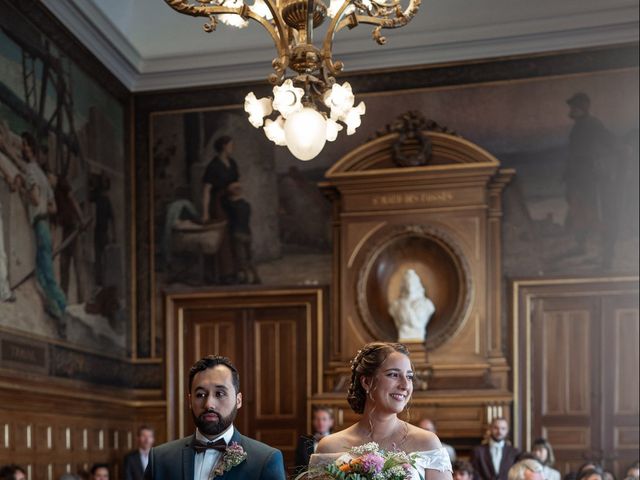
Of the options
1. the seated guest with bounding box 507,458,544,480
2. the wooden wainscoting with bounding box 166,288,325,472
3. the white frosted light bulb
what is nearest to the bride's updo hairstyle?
the white frosted light bulb

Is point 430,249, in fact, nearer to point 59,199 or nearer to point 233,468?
point 59,199

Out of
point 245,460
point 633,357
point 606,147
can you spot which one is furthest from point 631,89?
point 245,460

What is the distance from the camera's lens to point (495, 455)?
1299cm

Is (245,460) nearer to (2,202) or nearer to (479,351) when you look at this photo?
(2,202)

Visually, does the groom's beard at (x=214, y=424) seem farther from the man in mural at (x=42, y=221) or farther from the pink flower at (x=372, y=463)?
the man in mural at (x=42, y=221)

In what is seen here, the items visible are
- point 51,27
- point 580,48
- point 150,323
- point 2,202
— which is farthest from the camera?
point 150,323

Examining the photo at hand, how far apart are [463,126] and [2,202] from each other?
6233mm

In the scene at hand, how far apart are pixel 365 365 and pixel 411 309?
9.56 meters

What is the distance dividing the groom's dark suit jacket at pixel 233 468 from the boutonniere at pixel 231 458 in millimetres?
33

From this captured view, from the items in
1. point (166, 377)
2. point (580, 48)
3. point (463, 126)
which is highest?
point (580, 48)

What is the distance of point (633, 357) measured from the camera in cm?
A: 1385

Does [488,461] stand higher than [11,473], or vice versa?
[11,473]

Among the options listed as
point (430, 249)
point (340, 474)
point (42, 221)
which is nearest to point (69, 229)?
point (42, 221)

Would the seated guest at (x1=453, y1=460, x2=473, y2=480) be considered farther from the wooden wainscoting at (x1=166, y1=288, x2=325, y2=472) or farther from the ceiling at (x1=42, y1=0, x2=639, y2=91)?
the ceiling at (x1=42, y1=0, x2=639, y2=91)
